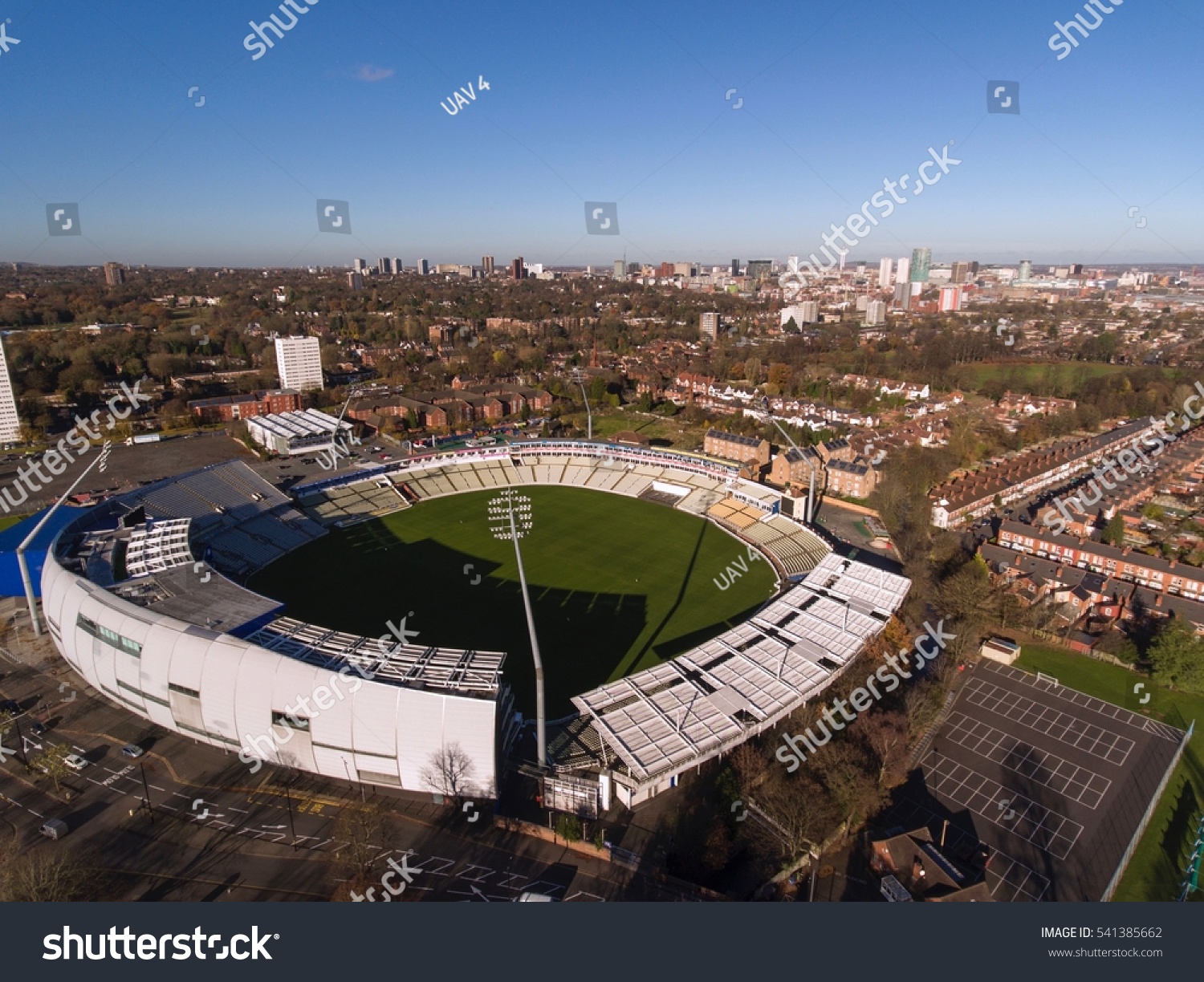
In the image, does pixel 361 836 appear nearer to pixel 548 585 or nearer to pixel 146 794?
pixel 146 794

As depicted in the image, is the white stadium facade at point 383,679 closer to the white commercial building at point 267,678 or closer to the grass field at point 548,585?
the white commercial building at point 267,678

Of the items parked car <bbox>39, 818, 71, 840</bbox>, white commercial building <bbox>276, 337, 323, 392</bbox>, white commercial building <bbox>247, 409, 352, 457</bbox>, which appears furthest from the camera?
white commercial building <bbox>276, 337, 323, 392</bbox>

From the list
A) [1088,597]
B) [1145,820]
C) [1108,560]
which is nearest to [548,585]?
[1145,820]

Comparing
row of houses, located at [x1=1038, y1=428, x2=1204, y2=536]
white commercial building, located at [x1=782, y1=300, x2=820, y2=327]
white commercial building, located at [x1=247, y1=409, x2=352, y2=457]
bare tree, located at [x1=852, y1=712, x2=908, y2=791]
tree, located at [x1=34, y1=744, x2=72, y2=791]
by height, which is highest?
white commercial building, located at [x1=782, y1=300, x2=820, y2=327]

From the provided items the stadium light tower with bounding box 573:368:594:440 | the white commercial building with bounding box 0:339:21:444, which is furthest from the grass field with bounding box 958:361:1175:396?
the white commercial building with bounding box 0:339:21:444

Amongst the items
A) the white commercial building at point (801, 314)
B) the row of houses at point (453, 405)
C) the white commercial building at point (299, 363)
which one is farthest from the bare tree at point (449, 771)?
the white commercial building at point (801, 314)

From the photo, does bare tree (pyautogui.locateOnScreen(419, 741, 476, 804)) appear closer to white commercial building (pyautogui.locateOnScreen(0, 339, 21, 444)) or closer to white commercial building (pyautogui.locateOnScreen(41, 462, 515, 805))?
white commercial building (pyautogui.locateOnScreen(41, 462, 515, 805))
